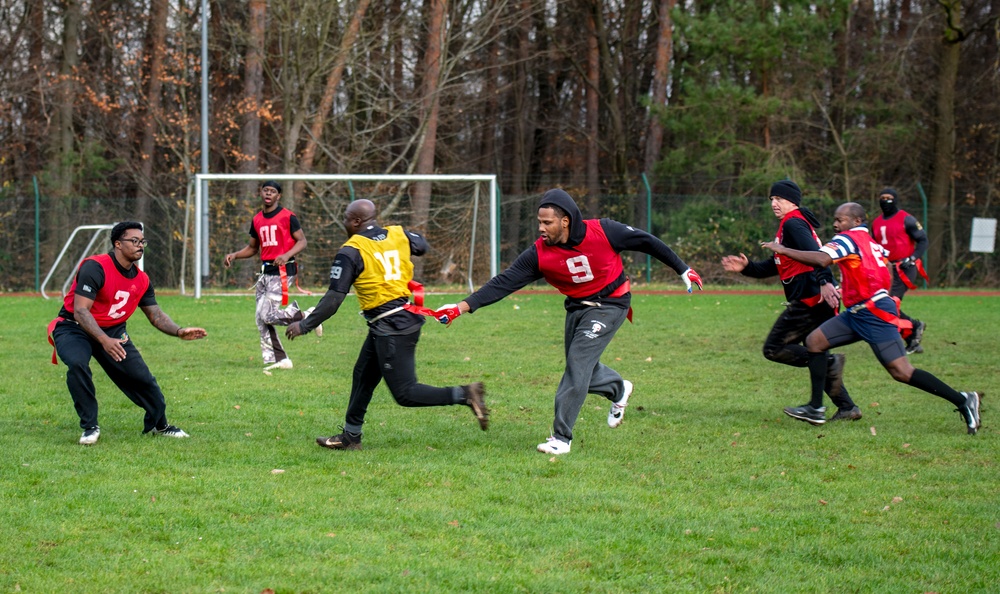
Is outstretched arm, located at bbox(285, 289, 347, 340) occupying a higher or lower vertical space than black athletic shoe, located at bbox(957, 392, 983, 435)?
higher

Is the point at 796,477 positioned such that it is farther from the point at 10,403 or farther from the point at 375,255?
the point at 10,403

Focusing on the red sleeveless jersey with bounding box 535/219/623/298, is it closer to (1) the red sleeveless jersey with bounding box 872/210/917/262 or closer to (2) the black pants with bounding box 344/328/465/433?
(2) the black pants with bounding box 344/328/465/433

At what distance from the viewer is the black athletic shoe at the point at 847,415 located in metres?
8.55

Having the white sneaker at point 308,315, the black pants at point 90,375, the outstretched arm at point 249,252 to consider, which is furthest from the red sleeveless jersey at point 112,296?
the outstretched arm at point 249,252

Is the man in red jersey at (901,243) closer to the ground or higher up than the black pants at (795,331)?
higher up

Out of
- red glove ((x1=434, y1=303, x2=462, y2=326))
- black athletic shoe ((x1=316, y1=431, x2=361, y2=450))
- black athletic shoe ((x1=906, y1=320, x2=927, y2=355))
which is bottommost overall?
black athletic shoe ((x1=316, y1=431, x2=361, y2=450))

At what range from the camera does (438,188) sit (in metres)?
24.6

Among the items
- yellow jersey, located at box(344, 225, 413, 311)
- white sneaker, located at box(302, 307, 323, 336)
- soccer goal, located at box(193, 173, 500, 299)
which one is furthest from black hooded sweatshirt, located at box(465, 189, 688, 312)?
soccer goal, located at box(193, 173, 500, 299)

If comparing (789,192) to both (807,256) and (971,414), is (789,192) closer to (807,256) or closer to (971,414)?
(807,256)

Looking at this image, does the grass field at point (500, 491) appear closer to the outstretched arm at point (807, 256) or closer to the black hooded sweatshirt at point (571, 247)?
the black hooded sweatshirt at point (571, 247)

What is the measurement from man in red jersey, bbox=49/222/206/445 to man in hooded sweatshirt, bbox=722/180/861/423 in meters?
4.41

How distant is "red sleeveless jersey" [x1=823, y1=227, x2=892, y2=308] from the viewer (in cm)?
787

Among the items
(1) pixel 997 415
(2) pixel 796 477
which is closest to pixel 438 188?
(1) pixel 997 415

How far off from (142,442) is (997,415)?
670 centimetres
